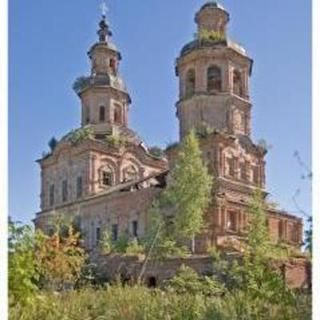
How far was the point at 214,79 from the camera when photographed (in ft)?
15.2

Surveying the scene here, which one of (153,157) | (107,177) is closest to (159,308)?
(153,157)

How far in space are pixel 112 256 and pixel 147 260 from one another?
47 centimetres

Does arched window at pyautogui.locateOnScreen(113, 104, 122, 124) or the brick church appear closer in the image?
the brick church

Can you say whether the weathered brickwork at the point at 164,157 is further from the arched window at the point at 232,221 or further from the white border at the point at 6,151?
the white border at the point at 6,151

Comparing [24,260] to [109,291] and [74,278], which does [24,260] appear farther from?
[74,278]

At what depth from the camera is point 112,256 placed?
421cm

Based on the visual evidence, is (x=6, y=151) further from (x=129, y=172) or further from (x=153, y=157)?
(x=129, y=172)

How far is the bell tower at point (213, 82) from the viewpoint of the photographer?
8.54 feet

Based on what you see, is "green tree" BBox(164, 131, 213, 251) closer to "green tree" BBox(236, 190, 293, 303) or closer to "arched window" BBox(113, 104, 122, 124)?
"arched window" BBox(113, 104, 122, 124)
